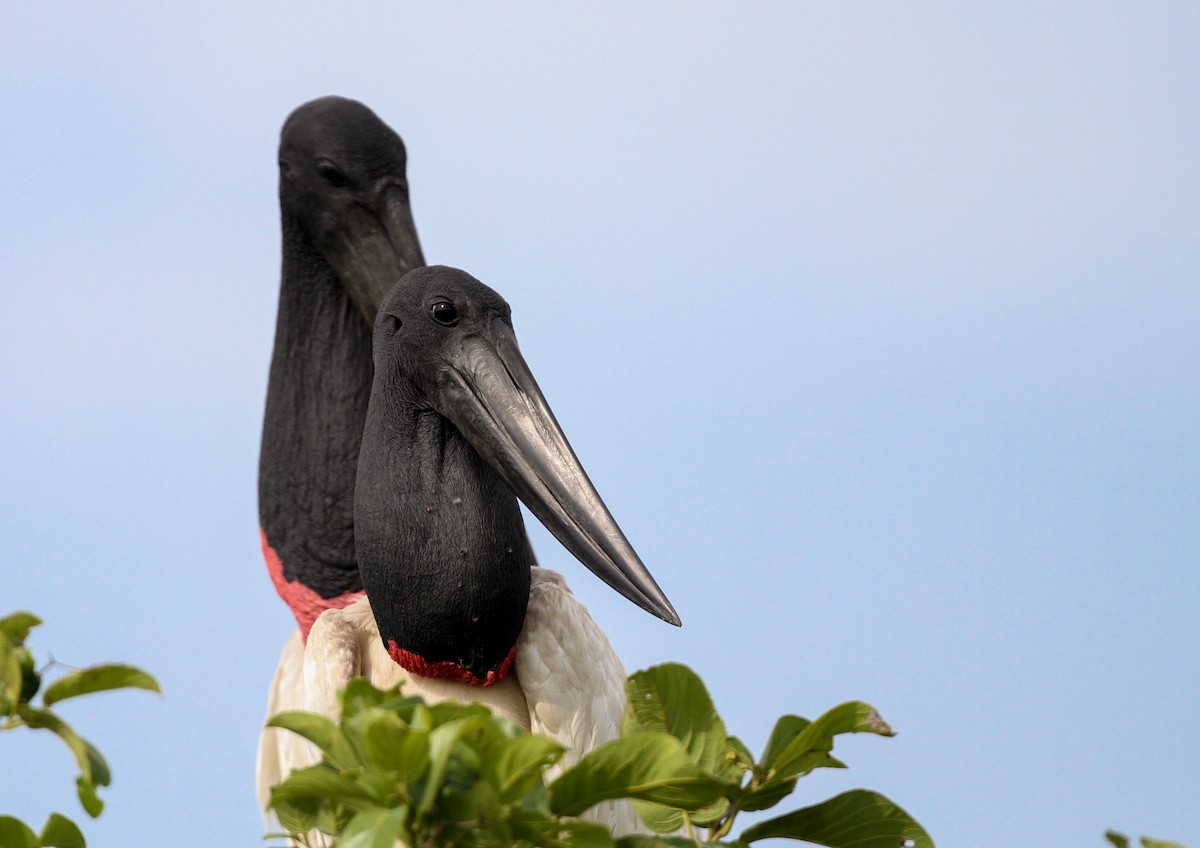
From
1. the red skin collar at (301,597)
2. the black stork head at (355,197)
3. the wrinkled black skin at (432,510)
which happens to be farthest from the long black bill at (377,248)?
the wrinkled black skin at (432,510)

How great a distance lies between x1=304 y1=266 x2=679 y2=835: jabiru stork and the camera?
13.1 feet

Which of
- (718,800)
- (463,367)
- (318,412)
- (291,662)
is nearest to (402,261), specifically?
(318,412)

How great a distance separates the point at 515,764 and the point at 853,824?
562mm

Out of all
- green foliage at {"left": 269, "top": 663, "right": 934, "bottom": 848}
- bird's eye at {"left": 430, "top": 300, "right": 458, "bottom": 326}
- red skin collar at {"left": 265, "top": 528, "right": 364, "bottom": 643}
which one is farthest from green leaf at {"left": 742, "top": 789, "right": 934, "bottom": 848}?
red skin collar at {"left": 265, "top": 528, "right": 364, "bottom": 643}

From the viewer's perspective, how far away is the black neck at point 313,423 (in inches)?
233

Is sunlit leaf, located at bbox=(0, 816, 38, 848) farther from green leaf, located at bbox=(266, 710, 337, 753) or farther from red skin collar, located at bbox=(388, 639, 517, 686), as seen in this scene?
red skin collar, located at bbox=(388, 639, 517, 686)

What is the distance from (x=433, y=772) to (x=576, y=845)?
0.22 meters

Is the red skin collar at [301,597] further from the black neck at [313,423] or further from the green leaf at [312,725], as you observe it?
the green leaf at [312,725]

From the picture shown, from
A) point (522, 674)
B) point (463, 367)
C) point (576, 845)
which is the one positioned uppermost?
point (463, 367)

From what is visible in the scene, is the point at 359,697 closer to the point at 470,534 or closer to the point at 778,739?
the point at 778,739

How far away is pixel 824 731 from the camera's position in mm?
2186

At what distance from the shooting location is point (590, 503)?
4.08 meters

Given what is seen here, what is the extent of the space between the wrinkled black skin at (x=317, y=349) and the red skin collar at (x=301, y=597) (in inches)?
1.1

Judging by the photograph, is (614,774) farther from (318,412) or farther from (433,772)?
(318,412)
